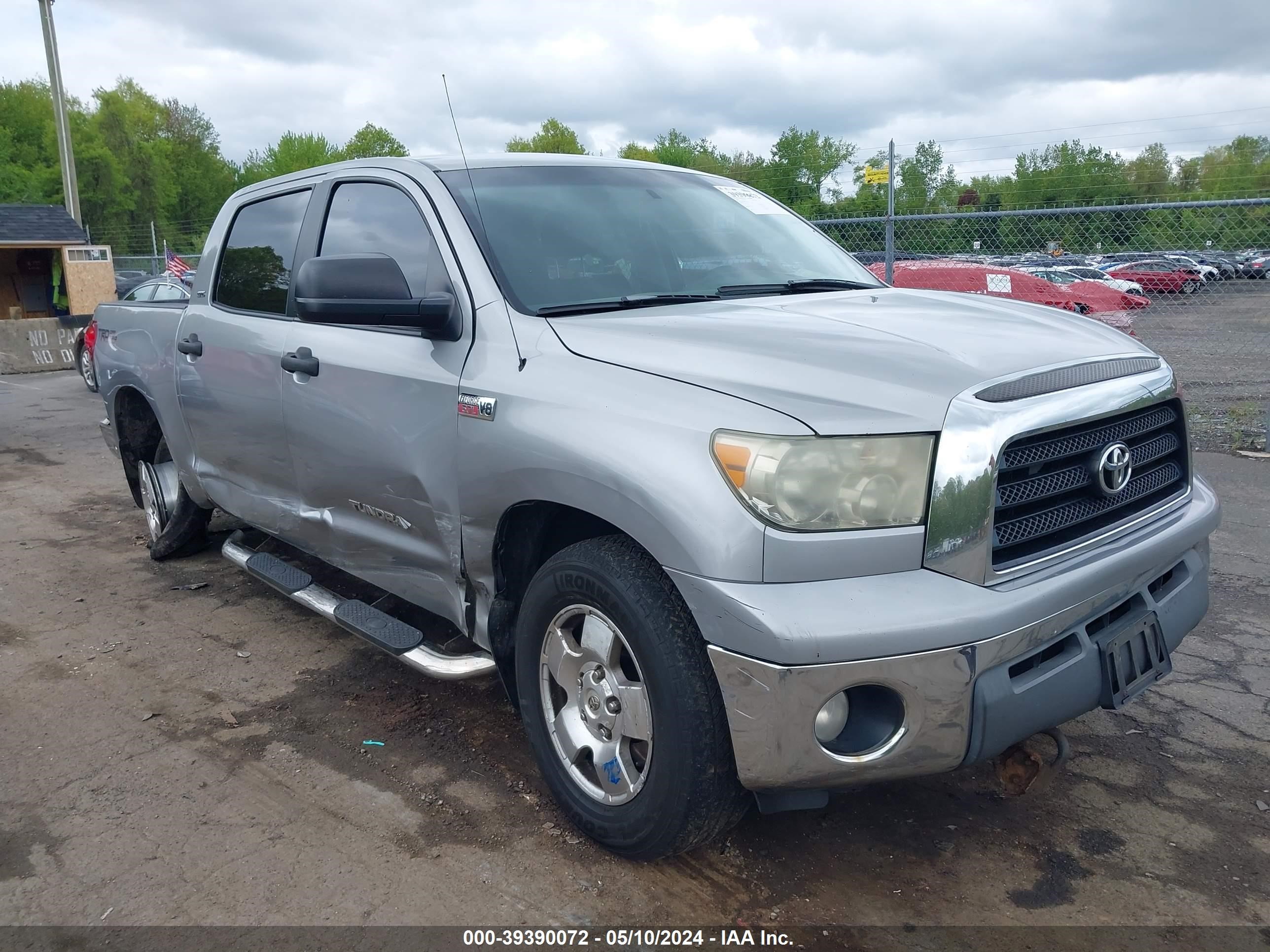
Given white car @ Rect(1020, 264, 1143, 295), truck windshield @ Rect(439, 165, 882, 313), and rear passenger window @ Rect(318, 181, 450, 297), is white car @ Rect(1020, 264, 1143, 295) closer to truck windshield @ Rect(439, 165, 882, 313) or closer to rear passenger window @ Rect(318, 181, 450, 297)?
truck windshield @ Rect(439, 165, 882, 313)

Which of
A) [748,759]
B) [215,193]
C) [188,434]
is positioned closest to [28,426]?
[188,434]

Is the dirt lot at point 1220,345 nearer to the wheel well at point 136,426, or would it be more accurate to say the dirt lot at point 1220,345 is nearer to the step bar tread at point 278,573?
the step bar tread at point 278,573

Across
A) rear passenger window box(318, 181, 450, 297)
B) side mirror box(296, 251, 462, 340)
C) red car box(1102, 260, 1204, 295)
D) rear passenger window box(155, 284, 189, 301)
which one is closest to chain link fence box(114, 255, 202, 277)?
rear passenger window box(155, 284, 189, 301)

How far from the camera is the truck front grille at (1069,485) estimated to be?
2.35 meters

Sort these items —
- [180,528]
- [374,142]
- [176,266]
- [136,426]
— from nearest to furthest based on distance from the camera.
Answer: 1. [180,528]
2. [136,426]
3. [176,266]
4. [374,142]

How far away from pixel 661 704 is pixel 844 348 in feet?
3.21

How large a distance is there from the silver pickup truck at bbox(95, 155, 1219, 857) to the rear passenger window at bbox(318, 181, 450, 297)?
13 mm

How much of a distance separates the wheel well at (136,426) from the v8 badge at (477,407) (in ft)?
10.7

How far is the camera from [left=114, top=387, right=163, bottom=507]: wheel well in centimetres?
555

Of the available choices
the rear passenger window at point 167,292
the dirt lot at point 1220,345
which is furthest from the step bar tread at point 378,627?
the rear passenger window at point 167,292

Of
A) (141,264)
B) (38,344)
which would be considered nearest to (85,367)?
(38,344)

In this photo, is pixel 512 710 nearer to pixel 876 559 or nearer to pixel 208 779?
pixel 208 779

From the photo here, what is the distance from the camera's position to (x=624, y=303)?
10.2 feet

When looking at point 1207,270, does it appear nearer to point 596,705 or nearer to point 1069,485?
point 1069,485
